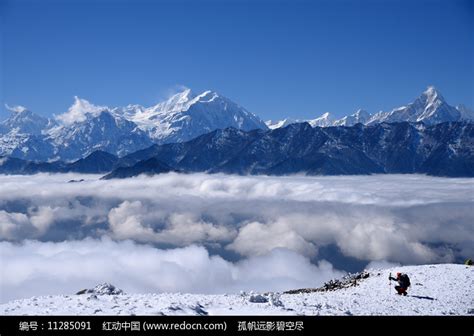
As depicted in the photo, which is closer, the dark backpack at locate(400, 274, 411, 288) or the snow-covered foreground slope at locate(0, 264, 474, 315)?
the snow-covered foreground slope at locate(0, 264, 474, 315)

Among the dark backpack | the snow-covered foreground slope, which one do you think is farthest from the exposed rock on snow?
the dark backpack

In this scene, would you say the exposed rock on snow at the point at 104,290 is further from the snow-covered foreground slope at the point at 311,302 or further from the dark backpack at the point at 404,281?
the dark backpack at the point at 404,281

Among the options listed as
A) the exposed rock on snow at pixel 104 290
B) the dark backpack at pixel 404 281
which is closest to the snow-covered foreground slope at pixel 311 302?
the dark backpack at pixel 404 281

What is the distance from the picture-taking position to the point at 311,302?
32.6m

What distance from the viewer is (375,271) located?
47375 mm

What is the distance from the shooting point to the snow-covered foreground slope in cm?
2527

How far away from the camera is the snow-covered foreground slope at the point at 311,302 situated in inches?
995

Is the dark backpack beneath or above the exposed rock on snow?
beneath

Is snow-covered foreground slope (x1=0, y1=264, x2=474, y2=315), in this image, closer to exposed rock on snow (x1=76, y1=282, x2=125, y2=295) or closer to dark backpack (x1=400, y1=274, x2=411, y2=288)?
dark backpack (x1=400, y1=274, x2=411, y2=288)

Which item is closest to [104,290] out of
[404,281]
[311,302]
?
[311,302]

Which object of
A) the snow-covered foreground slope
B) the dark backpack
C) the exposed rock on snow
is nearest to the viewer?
the snow-covered foreground slope

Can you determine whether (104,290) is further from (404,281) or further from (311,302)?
(404,281)

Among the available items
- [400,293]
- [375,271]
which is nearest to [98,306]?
[400,293]
